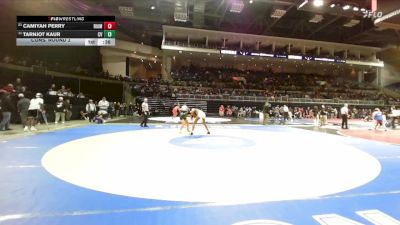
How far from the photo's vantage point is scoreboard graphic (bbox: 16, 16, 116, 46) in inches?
356

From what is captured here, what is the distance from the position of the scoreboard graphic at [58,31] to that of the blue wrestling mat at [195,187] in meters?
4.16

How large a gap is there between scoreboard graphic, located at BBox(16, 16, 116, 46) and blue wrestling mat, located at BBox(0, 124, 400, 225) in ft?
13.6

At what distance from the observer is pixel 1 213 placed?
9.41 feet

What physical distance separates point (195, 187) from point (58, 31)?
317 inches

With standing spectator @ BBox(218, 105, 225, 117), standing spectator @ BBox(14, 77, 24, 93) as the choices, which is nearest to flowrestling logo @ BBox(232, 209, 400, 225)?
standing spectator @ BBox(14, 77, 24, 93)

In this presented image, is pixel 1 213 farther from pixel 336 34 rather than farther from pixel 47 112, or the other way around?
pixel 336 34

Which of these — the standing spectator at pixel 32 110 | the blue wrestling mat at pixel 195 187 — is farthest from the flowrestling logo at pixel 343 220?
the standing spectator at pixel 32 110

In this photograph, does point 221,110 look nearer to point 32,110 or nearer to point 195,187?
point 32,110

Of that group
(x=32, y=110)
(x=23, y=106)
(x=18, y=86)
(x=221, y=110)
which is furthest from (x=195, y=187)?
(x=221, y=110)

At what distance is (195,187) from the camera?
12.6ft

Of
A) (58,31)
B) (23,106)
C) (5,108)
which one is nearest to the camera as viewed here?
(58,31)

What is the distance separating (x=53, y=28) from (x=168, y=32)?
2350cm

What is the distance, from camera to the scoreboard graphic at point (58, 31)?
29.6ft

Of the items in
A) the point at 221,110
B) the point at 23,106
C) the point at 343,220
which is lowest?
the point at 343,220
